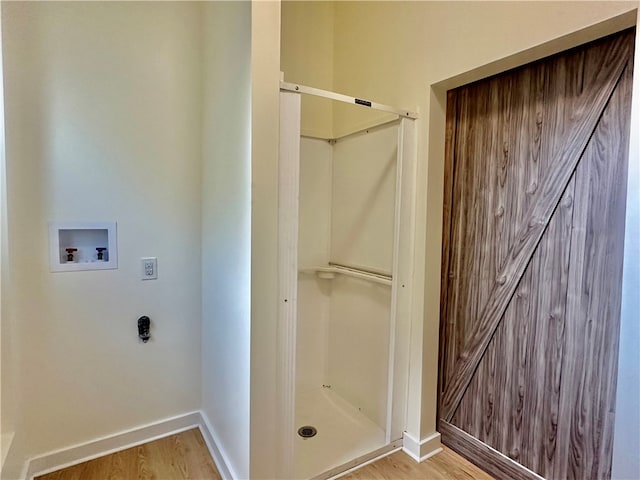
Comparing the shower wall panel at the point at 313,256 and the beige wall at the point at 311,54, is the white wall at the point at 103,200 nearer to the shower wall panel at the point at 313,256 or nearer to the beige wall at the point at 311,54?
the beige wall at the point at 311,54

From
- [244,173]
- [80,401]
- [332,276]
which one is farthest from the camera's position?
[332,276]

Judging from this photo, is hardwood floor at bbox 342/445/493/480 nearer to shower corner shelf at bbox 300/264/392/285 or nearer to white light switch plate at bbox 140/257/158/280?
shower corner shelf at bbox 300/264/392/285

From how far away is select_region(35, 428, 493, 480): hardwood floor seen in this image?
1731mm

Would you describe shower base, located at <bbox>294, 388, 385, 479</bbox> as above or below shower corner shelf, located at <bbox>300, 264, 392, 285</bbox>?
below

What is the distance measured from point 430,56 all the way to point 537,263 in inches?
44.5

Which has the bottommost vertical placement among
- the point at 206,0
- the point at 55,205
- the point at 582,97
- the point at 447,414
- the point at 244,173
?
the point at 447,414

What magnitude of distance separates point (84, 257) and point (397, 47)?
2025mm

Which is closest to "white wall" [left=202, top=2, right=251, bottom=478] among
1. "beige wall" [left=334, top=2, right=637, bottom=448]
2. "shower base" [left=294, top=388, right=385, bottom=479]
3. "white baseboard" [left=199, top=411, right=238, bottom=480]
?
"white baseboard" [left=199, top=411, right=238, bottom=480]

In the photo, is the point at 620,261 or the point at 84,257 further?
the point at 84,257

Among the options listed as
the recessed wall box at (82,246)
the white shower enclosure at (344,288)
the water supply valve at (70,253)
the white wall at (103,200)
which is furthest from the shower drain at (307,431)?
the water supply valve at (70,253)

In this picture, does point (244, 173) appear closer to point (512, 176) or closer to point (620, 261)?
point (512, 176)

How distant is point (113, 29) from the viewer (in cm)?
180

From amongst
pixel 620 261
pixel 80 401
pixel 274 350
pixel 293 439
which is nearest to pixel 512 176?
pixel 620 261

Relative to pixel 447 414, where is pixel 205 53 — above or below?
above
